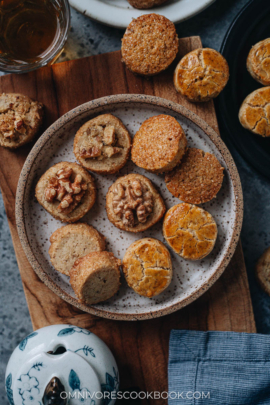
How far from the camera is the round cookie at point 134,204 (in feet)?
5.86

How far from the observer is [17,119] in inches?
71.9

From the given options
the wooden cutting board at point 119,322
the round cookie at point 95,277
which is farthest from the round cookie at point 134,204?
the wooden cutting board at point 119,322

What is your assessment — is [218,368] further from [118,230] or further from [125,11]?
[125,11]

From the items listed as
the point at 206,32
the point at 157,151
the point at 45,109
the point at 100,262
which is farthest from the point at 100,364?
the point at 206,32

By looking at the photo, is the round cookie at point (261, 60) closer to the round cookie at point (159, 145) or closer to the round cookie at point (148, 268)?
the round cookie at point (159, 145)

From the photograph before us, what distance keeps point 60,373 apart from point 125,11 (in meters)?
1.99

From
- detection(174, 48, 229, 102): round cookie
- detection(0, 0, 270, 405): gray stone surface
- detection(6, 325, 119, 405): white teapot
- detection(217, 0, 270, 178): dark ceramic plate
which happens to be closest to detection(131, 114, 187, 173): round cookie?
detection(174, 48, 229, 102): round cookie

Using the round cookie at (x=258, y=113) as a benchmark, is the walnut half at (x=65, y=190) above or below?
below

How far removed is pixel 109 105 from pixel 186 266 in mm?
1031

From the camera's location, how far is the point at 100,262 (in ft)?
5.73

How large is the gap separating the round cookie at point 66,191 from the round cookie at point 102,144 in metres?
0.08

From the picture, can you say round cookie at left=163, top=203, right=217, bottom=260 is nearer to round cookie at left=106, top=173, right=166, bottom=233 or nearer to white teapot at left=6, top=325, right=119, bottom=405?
round cookie at left=106, top=173, right=166, bottom=233

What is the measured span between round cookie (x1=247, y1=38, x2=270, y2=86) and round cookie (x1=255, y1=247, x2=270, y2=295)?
1.05 meters

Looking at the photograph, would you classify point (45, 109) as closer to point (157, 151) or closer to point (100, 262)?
point (157, 151)
